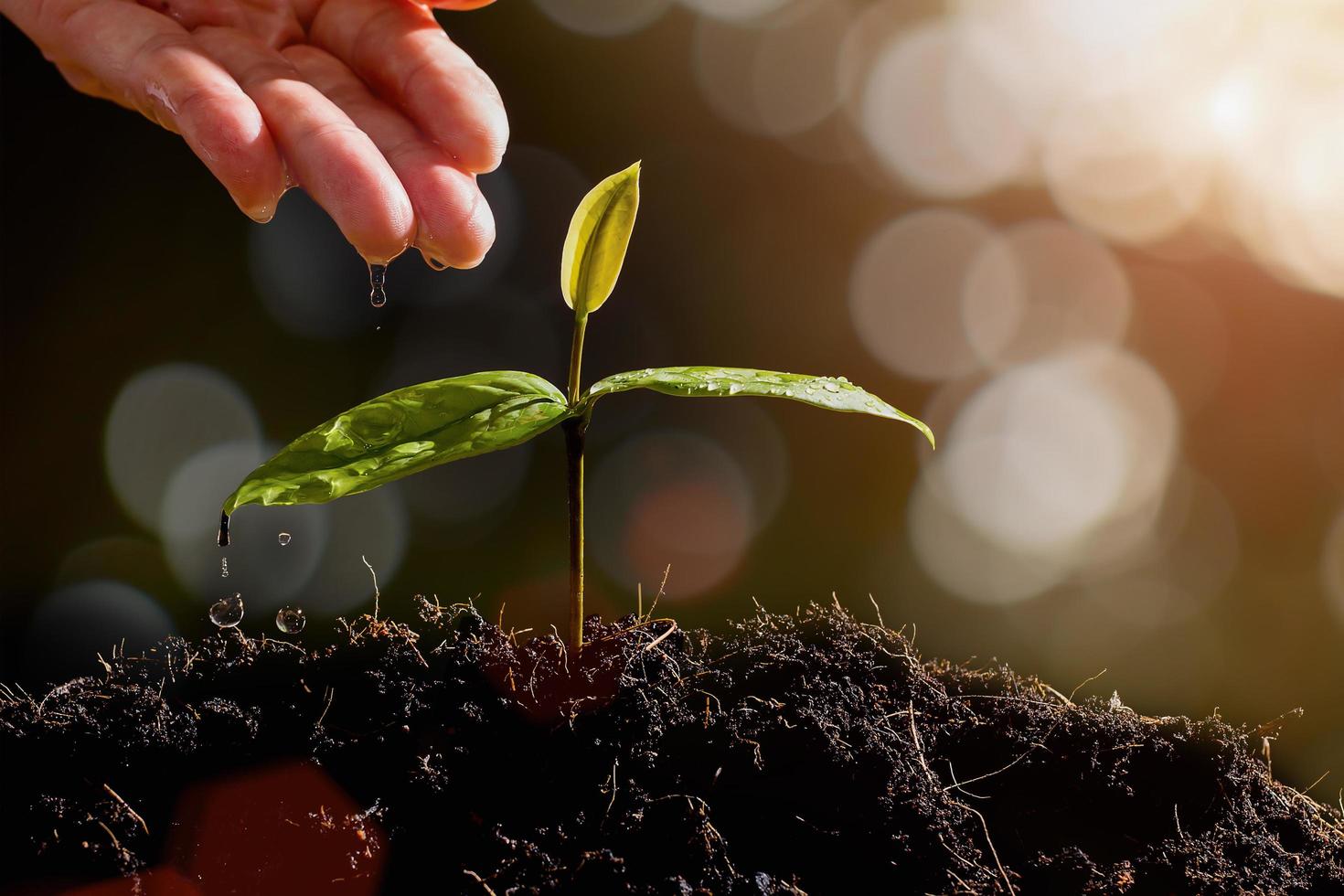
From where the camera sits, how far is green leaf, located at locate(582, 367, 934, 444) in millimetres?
688

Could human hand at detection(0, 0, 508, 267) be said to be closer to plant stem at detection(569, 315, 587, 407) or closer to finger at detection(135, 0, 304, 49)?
finger at detection(135, 0, 304, 49)

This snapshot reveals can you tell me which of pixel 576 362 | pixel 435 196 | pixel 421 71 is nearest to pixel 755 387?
pixel 576 362

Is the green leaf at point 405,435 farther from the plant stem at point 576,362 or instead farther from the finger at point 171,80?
the finger at point 171,80

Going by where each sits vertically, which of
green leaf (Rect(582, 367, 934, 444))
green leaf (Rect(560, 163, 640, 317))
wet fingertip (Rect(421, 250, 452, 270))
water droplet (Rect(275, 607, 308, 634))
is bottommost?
water droplet (Rect(275, 607, 308, 634))

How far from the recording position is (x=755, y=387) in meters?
0.70

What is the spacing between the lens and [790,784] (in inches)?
31.8

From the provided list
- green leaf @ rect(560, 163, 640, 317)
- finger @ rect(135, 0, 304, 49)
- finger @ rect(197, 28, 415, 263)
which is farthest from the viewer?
finger @ rect(135, 0, 304, 49)

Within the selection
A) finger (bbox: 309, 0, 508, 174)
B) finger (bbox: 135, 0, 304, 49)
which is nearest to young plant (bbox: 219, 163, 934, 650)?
finger (bbox: 309, 0, 508, 174)

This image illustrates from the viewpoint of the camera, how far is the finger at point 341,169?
904 millimetres

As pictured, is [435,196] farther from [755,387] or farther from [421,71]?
[755,387]

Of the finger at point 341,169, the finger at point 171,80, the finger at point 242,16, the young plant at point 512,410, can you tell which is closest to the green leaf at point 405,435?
the young plant at point 512,410

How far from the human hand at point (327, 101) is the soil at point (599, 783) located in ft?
1.42

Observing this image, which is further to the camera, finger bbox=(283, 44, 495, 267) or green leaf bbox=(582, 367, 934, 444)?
finger bbox=(283, 44, 495, 267)

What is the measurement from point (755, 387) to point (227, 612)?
64 centimetres
